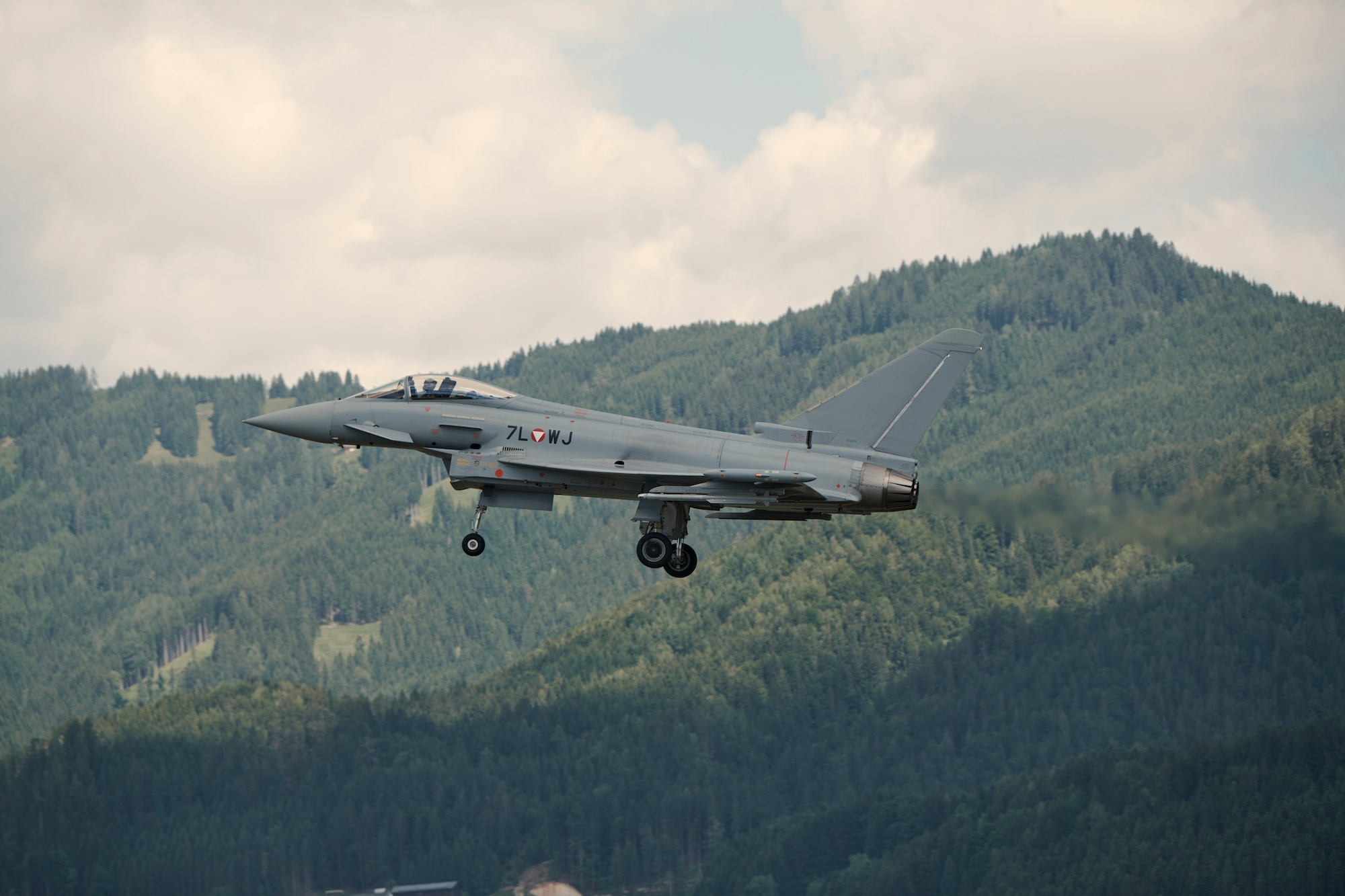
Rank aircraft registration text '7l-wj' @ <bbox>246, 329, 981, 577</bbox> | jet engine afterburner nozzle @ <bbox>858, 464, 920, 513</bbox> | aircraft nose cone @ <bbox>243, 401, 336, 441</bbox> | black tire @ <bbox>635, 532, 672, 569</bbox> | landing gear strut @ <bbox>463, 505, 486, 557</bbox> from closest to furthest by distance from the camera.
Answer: jet engine afterburner nozzle @ <bbox>858, 464, 920, 513</bbox>
aircraft registration text '7l-wj' @ <bbox>246, 329, 981, 577</bbox>
landing gear strut @ <bbox>463, 505, 486, 557</bbox>
black tire @ <bbox>635, 532, 672, 569</bbox>
aircraft nose cone @ <bbox>243, 401, 336, 441</bbox>

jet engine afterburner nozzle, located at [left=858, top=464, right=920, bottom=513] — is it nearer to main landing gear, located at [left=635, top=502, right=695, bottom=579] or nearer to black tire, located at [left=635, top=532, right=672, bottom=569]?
main landing gear, located at [left=635, top=502, right=695, bottom=579]

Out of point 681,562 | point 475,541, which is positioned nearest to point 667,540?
point 681,562

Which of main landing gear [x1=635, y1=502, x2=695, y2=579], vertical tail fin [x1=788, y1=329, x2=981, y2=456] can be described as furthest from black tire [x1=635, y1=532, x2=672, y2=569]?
vertical tail fin [x1=788, y1=329, x2=981, y2=456]

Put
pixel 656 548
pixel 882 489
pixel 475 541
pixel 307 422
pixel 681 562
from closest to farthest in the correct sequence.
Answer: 1. pixel 882 489
2. pixel 656 548
3. pixel 681 562
4. pixel 475 541
5. pixel 307 422

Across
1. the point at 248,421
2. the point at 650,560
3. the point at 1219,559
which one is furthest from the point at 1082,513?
the point at 248,421

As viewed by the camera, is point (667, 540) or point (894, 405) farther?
point (894, 405)

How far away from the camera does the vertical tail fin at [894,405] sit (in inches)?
1908

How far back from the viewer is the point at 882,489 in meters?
46.0

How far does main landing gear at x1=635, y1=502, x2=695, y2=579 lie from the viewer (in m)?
48.1

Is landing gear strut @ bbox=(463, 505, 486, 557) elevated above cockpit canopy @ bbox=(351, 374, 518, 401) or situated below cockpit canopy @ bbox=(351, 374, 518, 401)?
below

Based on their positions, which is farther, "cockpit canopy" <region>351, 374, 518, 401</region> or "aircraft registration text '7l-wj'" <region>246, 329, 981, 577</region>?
"cockpit canopy" <region>351, 374, 518, 401</region>

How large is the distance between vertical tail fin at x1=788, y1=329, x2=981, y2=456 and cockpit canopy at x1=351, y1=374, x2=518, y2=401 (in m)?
8.81

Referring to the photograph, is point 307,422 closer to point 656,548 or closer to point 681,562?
point 656,548

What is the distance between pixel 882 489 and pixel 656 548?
648 cm
